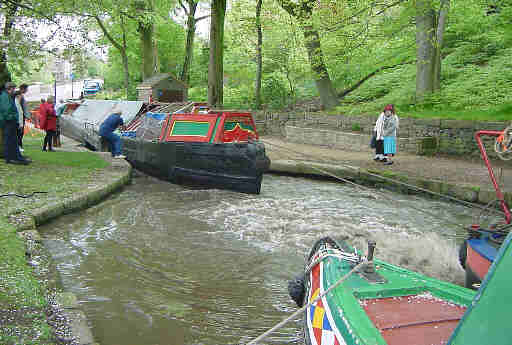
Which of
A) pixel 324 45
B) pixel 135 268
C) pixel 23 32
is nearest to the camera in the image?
pixel 135 268

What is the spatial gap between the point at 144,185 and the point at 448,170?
295 inches

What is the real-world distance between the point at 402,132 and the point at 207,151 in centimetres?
743

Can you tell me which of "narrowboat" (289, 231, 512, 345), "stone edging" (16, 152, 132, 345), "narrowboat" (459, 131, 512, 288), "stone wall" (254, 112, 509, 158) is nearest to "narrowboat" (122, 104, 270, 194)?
"stone edging" (16, 152, 132, 345)

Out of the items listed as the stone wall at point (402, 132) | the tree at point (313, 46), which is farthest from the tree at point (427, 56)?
the tree at point (313, 46)

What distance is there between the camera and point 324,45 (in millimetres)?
18469

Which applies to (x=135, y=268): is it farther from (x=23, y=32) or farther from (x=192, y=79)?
(x=192, y=79)

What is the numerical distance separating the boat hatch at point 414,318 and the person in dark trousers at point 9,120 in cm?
943

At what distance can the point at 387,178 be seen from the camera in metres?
8.83

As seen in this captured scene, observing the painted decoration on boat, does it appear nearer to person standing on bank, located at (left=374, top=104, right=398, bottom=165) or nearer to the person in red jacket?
person standing on bank, located at (left=374, top=104, right=398, bottom=165)

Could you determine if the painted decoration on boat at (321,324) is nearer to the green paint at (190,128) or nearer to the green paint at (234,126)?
the green paint at (234,126)

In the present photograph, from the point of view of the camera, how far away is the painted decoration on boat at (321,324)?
2.99 m

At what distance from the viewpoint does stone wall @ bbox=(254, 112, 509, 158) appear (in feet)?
46.0

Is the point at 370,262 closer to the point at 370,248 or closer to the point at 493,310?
the point at 370,248

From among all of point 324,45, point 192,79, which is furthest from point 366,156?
point 192,79
